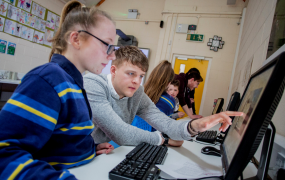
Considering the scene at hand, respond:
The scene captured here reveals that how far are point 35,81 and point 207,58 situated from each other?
4153 millimetres

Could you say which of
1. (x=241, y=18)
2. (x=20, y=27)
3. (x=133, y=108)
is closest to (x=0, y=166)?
(x=133, y=108)

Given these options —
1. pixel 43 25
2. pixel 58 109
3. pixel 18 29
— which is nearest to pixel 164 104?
pixel 58 109

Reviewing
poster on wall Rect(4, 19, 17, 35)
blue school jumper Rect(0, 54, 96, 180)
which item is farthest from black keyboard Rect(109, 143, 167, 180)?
poster on wall Rect(4, 19, 17, 35)

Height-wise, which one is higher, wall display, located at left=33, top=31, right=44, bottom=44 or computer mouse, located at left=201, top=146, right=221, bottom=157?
wall display, located at left=33, top=31, right=44, bottom=44

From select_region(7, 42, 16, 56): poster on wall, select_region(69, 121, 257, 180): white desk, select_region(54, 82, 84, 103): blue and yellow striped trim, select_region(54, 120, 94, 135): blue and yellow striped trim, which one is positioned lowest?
select_region(69, 121, 257, 180): white desk

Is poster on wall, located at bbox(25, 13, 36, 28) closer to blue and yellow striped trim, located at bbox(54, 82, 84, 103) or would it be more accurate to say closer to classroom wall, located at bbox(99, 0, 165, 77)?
classroom wall, located at bbox(99, 0, 165, 77)

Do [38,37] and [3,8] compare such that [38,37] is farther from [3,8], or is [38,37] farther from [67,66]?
[67,66]

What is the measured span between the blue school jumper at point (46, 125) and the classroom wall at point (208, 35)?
3.83 m

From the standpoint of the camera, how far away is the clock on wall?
13.2ft

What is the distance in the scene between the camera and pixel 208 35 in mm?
4145

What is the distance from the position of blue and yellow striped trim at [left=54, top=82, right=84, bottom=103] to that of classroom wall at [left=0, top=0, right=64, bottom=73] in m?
3.76

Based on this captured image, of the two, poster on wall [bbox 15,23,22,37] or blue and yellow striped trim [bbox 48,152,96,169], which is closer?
blue and yellow striped trim [bbox 48,152,96,169]

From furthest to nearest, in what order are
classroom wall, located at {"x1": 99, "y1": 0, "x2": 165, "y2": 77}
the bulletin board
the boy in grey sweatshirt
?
classroom wall, located at {"x1": 99, "y1": 0, "x2": 165, "y2": 77}, the bulletin board, the boy in grey sweatshirt

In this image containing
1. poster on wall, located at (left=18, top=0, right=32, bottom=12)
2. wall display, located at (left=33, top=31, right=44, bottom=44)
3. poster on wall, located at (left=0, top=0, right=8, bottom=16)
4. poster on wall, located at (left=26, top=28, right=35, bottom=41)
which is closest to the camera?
poster on wall, located at (left=0, top=0, right=8, bottom=16)
